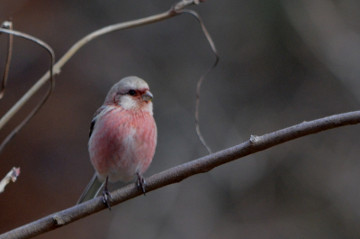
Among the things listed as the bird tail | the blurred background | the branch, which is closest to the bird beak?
the bird tail

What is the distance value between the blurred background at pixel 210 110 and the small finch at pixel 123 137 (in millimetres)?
3466

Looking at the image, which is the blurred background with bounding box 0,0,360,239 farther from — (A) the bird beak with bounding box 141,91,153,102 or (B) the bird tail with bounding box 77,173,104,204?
(A) the bird beak with bounding box 141,91,153,102

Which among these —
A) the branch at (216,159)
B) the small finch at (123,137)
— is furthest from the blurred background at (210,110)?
the branch at (216,159)

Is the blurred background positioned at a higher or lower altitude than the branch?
lower

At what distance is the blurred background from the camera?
780cm

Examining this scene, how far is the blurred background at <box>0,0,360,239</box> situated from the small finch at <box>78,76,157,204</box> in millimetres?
3466

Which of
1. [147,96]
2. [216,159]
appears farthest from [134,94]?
[216,159]

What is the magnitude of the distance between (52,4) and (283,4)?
3469 mm

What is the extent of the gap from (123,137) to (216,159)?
1.38 m

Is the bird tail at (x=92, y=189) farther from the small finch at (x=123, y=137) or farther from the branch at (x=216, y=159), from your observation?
the branch at (x=216, y=159)

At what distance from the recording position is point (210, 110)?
822 centimetres

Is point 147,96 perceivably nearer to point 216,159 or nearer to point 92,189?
point 92,189

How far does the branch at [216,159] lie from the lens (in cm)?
269

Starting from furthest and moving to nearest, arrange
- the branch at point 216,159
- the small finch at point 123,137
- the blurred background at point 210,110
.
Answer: the blurred background at point 210,110
the small finch at point 123,137
the branch at point 216,159
